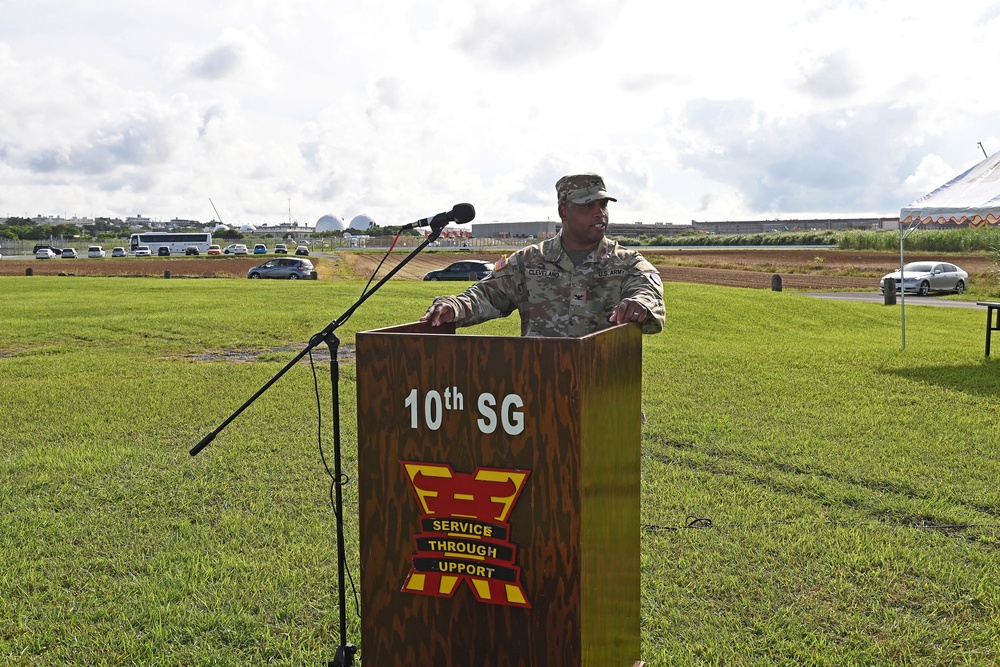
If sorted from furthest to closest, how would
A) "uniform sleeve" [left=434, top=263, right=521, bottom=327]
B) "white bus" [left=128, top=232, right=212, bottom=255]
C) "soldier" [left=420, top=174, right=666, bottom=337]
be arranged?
"white bus" [left=128, top=232, right=212, bottom=255]
"soldier" [left=420, top=174, right=666, bottom=337]
"uniform sleeve" [left=434, top=263, right=521, bottom=327]

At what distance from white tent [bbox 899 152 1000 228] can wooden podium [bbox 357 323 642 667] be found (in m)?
11.4

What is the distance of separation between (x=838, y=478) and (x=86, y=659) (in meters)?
5.09

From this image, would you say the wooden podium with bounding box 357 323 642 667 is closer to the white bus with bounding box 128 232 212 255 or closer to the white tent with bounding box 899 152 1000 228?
the white tent with bounding box 899 152 1000 228

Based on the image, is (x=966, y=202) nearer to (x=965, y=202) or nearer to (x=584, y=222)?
(x=965, y=202)

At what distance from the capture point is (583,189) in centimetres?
341

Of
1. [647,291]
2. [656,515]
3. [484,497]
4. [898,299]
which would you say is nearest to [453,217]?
[647,291]

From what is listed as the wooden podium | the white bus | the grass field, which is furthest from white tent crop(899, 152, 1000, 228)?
the white bus

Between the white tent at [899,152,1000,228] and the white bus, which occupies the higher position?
the white bus

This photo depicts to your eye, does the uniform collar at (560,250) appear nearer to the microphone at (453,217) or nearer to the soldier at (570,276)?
the soldier at (570,276)

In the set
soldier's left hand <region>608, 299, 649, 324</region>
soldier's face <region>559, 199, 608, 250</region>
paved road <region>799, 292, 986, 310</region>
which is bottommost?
paved road <region>799, 292, 986, 310</region>

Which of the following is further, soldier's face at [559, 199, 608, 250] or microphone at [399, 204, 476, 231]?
soldier's face at [559, 199, 608, 250]

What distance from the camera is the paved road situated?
27.6 meters

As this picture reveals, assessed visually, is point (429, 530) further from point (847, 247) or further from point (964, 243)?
point (847, 247)

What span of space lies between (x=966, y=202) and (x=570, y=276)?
36.1ft
